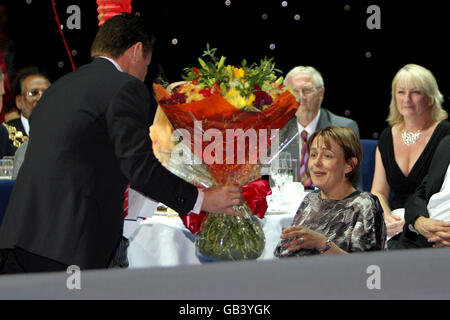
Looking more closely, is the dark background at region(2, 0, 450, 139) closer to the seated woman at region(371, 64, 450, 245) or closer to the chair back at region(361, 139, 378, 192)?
the chair back at region(361, 139, 378, 192)

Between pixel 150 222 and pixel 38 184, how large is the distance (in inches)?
26.7

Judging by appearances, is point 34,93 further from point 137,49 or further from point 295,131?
point 295,131

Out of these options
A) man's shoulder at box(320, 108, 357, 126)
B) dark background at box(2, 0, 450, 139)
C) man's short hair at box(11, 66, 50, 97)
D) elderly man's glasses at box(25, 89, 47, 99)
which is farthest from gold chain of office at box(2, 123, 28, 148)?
man's shoulder at box(320, 108, 357, 126)

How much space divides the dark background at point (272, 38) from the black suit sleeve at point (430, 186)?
253 centimetres

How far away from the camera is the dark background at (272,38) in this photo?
5414 mm

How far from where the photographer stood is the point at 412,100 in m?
3.69

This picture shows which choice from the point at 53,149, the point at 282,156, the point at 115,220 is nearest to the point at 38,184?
the point at 53,149

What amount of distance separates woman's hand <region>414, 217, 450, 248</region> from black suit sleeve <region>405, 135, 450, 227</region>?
0.08 m

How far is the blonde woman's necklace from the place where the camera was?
375 cm

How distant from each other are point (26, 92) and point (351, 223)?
134 inches

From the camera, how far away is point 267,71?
1747 millimetres

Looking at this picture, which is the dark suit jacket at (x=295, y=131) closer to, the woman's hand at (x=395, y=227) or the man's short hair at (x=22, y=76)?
the woman's hand at (x=395, y=227)

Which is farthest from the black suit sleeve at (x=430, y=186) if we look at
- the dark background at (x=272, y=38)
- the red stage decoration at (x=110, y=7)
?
the dark background at (x=272, y=38)

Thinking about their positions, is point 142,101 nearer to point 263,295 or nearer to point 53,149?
point 53,149
